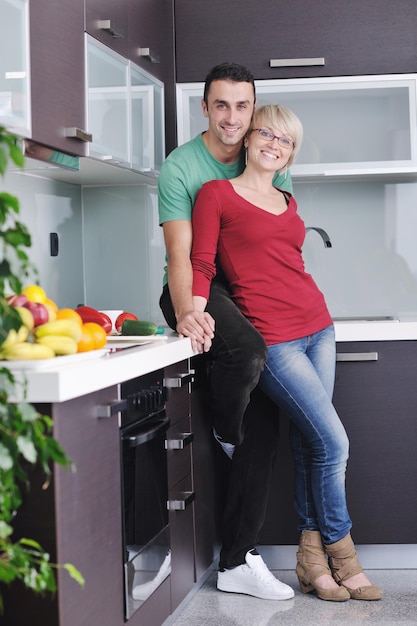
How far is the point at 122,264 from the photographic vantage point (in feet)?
13.0

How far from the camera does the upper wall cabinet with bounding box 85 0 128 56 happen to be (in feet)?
9.50

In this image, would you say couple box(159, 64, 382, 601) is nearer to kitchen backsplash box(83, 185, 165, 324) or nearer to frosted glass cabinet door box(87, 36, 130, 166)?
frosted glass cabinet door box(87, 36, 130, 166)

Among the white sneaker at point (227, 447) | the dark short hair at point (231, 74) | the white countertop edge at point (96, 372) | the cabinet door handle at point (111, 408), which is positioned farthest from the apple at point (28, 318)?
the dark short hair at point (231, 74)

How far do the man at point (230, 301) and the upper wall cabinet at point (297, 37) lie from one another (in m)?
0.61

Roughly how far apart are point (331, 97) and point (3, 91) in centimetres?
179

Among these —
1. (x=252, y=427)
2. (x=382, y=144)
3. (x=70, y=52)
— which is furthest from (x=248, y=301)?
(x=382, y=144)

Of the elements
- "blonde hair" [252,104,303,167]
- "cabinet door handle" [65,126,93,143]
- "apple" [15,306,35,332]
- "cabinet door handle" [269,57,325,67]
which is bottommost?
"apple" [15,306,35,332]

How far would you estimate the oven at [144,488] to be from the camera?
2.21 m

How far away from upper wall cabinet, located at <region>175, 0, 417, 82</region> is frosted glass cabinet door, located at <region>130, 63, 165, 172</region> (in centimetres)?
18

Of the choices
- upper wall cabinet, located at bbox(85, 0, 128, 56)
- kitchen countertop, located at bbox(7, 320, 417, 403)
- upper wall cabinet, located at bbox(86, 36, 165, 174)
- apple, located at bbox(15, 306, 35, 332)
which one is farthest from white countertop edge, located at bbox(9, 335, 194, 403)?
upper wall cabinet, located at bbox(85, 0, 128, 56)

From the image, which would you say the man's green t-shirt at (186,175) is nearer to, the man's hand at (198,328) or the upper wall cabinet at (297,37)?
the man's hand at (198,328)

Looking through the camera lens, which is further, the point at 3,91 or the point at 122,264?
the point at 122,264

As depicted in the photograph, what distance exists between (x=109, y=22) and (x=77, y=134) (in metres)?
0.51

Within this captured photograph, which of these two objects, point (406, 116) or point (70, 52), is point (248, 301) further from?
point (406, 116)
